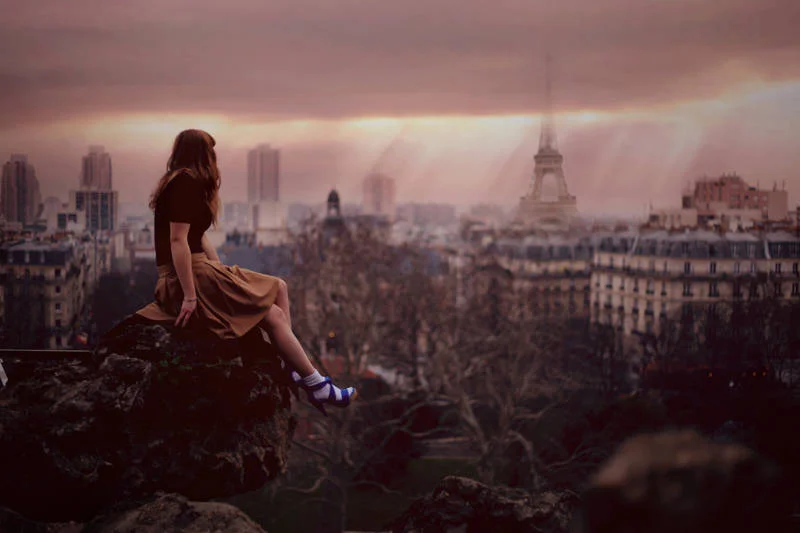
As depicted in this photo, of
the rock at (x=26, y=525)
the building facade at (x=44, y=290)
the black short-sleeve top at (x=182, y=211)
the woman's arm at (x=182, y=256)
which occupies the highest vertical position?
the black short-sleeve top at (x=182, y=211)

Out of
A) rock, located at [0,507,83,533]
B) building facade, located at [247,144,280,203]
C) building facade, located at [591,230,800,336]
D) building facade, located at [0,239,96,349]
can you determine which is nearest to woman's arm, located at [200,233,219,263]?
rock, located at [0,507,83,533]

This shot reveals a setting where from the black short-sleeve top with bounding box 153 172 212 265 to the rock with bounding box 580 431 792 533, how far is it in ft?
8.80

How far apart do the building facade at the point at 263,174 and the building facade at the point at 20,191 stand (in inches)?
109

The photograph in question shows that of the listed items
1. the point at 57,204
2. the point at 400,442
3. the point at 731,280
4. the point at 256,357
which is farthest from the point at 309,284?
the point at 256,357

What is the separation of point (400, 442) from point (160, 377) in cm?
810

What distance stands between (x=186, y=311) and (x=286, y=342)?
426mm

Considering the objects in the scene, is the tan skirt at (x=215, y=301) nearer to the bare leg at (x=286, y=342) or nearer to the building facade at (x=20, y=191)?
the bare leg at (x=286, y=342)

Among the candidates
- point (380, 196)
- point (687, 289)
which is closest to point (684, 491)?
point (687, 289)

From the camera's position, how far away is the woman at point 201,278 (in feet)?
11.5

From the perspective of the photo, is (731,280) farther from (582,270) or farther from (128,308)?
(128,308)

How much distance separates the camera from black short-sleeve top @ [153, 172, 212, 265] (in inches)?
140

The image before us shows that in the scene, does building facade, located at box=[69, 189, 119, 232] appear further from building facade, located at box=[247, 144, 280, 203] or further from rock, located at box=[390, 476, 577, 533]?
rock, located at box=[390, 476, 577, 533]

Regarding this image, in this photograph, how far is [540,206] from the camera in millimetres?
14047

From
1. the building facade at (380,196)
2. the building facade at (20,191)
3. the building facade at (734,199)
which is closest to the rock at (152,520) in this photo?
the building facade at (20,191)
